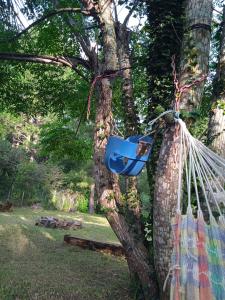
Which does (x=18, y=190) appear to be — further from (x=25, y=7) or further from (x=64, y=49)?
(x=25, y=7)

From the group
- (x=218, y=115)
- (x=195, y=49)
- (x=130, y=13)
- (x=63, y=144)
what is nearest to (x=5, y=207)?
(x=63, y=144)

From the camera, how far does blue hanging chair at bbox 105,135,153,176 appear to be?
2.37 metres

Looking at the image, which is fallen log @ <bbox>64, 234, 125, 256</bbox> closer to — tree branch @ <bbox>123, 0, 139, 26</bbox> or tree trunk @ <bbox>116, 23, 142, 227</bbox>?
tree trunk @ <bbox>116, 23, 142, 227</bbox>

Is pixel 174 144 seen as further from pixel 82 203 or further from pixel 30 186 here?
pixel 82 203

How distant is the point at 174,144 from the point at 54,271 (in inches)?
104

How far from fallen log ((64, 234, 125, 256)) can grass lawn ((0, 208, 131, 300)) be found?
0.12 m

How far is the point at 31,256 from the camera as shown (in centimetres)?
522

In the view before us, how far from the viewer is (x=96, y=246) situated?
19.7 feet

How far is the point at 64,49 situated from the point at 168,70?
2.46 meters

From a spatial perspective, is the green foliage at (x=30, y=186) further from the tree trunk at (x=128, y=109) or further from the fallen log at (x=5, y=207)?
the tree trunk at (x=128, y=109)

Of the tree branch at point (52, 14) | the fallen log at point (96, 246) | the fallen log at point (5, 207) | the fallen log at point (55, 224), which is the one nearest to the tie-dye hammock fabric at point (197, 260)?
the tree branch at point (52, 14)

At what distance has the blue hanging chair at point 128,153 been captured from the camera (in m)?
2.37

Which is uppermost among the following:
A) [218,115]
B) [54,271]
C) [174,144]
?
[218,115]

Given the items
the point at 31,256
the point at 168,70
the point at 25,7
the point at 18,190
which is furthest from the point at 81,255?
the point at 18,190
